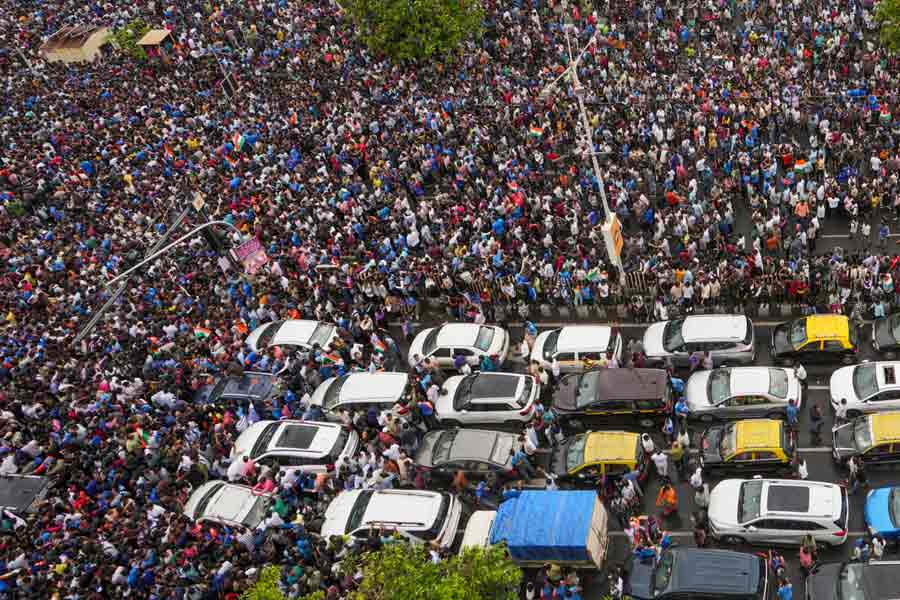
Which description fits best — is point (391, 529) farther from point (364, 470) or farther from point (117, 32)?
point (117, 32)

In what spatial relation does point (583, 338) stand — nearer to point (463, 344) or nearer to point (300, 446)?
point (463, 344)

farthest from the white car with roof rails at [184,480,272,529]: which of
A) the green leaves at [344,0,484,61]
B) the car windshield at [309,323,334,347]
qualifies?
the green leaves at [344,0,484,61]

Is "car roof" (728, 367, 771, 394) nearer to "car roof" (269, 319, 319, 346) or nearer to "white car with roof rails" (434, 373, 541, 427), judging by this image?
"white car with roof rails" (434, 373, 541, 427)

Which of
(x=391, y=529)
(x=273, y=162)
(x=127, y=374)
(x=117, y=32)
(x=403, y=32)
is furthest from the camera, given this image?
(x=117, y=32)

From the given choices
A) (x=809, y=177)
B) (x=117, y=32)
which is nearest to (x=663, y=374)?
(x=809, y=177)

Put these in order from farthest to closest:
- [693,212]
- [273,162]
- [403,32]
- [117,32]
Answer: [117,32], [403,32], [273,162], [693,212]

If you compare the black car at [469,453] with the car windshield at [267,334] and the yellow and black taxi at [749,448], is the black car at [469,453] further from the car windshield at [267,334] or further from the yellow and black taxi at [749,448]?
the car windshield at [267,334]
